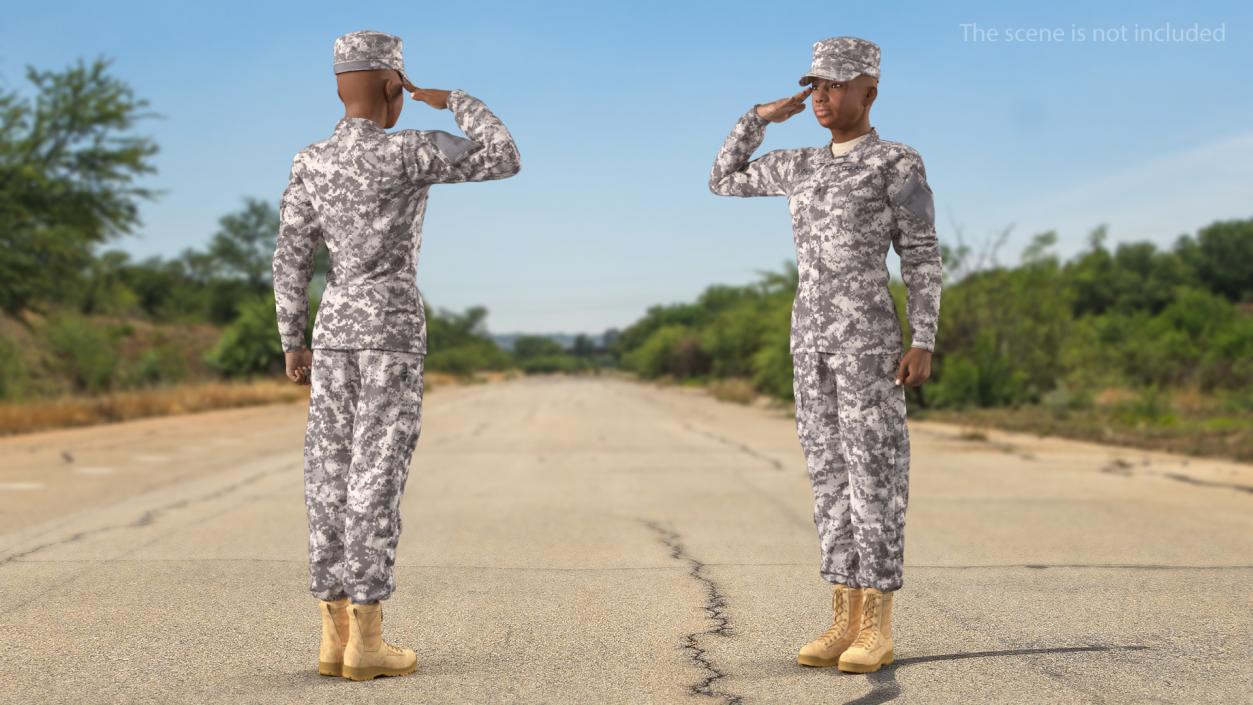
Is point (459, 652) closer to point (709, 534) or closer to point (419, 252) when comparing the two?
point (419, 252)

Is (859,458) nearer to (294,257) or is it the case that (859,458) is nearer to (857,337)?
(857,337)

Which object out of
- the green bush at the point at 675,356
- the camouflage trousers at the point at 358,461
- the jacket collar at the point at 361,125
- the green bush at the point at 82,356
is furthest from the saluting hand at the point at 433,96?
the green bush at the point at 675,356

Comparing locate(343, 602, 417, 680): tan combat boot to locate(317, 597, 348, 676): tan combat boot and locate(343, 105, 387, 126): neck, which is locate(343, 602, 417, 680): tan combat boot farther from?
locate(343, 105, 387, 126): neck

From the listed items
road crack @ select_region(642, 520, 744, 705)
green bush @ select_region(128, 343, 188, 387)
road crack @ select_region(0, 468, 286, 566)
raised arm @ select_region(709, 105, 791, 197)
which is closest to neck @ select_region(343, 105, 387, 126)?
raised arm @ select_region(709, 105, 791, 197)

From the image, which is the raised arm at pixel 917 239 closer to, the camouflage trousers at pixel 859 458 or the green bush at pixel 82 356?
the camouflage trousers at pixel 859 458

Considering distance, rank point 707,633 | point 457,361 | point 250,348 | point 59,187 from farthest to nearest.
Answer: point 457,361 < point 250,348 < point 59,187 < point 707,633

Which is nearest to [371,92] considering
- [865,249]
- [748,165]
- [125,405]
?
[748,165]

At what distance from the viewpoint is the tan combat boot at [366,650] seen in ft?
13.9

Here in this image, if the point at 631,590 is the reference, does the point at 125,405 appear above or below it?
below

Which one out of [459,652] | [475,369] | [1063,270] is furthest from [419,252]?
[475,369]

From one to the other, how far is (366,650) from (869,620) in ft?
5.70

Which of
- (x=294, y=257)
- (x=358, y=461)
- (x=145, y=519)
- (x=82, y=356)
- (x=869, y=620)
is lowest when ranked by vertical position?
(x=145, y=519)

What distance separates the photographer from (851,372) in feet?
14.3

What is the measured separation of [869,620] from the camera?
4445 mm
